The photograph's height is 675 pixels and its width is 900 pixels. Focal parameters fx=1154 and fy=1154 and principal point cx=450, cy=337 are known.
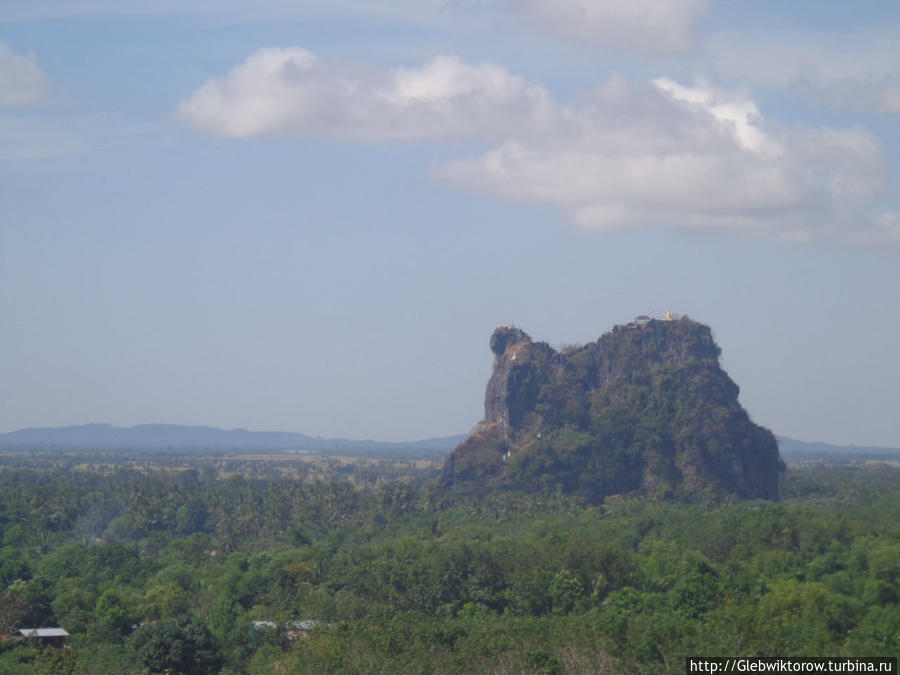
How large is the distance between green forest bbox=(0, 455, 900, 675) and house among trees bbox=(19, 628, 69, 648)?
81cm

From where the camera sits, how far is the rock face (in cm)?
14212

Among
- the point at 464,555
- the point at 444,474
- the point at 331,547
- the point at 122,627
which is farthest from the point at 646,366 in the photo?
the point at 122,627

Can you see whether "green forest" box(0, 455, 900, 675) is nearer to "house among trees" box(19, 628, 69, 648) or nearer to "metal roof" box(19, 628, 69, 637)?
"metal roof" box(19, 628, 69, 637)

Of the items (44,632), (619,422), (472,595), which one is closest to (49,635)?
(44,632)

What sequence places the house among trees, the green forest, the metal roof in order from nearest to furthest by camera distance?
the green forest → the house among trees → the metal roof

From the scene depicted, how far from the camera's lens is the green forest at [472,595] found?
43.8 m

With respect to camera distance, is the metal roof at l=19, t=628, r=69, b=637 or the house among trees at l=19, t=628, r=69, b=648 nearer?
the house among trees at l=19, t=628, r=69, b=648

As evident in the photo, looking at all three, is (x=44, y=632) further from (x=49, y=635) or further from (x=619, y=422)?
(x=619, y=422)

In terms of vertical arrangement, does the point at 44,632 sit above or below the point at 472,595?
below

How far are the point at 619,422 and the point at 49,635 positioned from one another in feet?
329

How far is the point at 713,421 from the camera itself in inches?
5709

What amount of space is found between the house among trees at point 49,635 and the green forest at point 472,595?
0.81m

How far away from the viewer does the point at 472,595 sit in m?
64.6

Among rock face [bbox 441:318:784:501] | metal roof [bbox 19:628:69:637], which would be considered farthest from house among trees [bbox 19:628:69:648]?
rock face [bbox 441:318:784:501]
